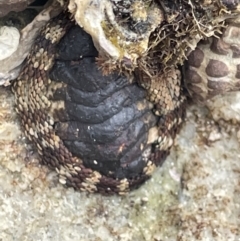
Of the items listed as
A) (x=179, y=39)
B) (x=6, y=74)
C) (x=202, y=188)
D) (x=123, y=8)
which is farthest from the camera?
(x=202, y=188)

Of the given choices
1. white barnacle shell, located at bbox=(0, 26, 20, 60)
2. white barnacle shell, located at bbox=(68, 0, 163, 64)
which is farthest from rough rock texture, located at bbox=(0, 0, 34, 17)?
white barnacle shell, located at bbox=(68, 0, 163, 64)

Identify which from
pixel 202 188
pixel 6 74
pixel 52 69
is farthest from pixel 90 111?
pixel 202 188

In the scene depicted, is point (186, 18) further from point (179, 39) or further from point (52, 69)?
point (52, 69)

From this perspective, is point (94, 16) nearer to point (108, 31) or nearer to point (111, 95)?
point (108, 31)

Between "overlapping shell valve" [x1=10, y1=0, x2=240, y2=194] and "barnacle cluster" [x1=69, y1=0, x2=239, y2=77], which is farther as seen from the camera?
"overlapping shell valve" [x1=10, y1=0, x2=240, y2=194]

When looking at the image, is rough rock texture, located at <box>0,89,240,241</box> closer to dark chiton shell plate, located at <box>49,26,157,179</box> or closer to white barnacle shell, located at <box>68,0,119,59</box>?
dark chiton shell plate, located at <box>49,26,157,179</box>

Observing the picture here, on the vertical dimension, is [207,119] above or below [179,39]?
below
